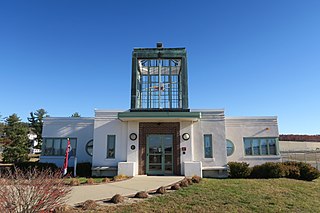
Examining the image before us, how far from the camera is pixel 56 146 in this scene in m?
17.5

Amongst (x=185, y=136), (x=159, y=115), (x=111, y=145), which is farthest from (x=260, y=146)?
(x=111, y=145)

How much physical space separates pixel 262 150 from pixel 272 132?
5.12 ft

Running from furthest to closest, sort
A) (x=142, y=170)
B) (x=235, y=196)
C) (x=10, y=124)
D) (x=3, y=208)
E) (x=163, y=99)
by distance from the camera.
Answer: (x=10, y=124), (x=163, y=99), (x=142, y=170), (x=235, y=196), (x=3, y=208)

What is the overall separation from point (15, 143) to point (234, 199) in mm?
29627

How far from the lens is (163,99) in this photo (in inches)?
650

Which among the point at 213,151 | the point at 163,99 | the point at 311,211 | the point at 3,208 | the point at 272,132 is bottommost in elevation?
the point at 311,211

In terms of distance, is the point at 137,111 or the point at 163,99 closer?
the point at 137,111

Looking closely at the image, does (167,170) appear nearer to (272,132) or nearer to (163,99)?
(163,99)

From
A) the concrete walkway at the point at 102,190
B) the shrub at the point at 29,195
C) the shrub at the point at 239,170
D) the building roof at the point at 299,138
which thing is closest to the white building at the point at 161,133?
the shrub at the point at 239,170

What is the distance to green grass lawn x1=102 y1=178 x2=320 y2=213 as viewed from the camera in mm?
7387

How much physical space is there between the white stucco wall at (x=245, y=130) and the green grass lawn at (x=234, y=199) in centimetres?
533

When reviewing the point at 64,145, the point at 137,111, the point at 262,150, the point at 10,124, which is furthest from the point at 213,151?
the point at 10,124

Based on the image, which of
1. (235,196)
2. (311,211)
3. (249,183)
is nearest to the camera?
(311,211)

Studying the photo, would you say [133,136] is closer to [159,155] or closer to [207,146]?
[159,155]
